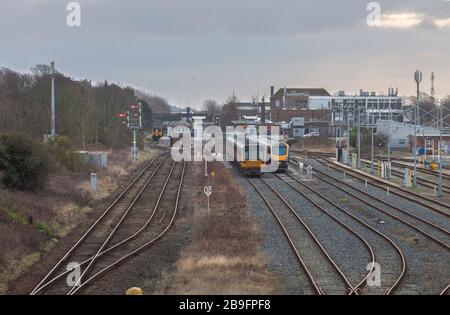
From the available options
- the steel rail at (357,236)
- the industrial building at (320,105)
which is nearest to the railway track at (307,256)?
the steel rail at (357,236)

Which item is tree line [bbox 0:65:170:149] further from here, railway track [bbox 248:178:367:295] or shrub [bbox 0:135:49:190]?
railway track [bbox 248:178:367:295]

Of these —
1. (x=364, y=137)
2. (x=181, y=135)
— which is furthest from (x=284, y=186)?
(x=181, y=135)

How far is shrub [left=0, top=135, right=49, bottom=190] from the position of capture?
22562mm

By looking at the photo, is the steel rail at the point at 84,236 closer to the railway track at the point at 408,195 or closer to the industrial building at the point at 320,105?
the railway track at the point at 408,195

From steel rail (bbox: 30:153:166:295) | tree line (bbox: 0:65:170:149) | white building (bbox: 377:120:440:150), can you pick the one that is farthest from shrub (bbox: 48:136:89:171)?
white building (bbox: 377:120:440:150)

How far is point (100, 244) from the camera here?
17.2 metres

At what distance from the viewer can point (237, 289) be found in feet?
38.0

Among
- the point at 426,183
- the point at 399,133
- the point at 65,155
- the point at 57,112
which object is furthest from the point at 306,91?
the point at 65,155

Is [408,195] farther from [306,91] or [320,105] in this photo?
[306,91]

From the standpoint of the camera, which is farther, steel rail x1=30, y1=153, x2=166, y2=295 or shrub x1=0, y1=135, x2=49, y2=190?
shrub x1=0, y1=135, x2=49, y2=190

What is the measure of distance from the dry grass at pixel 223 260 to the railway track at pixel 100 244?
1929 millimetres

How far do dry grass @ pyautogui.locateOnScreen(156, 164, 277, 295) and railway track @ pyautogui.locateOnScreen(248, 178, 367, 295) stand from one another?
0.91m

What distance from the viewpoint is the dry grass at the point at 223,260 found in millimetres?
11922

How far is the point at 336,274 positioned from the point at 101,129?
4452 cm
